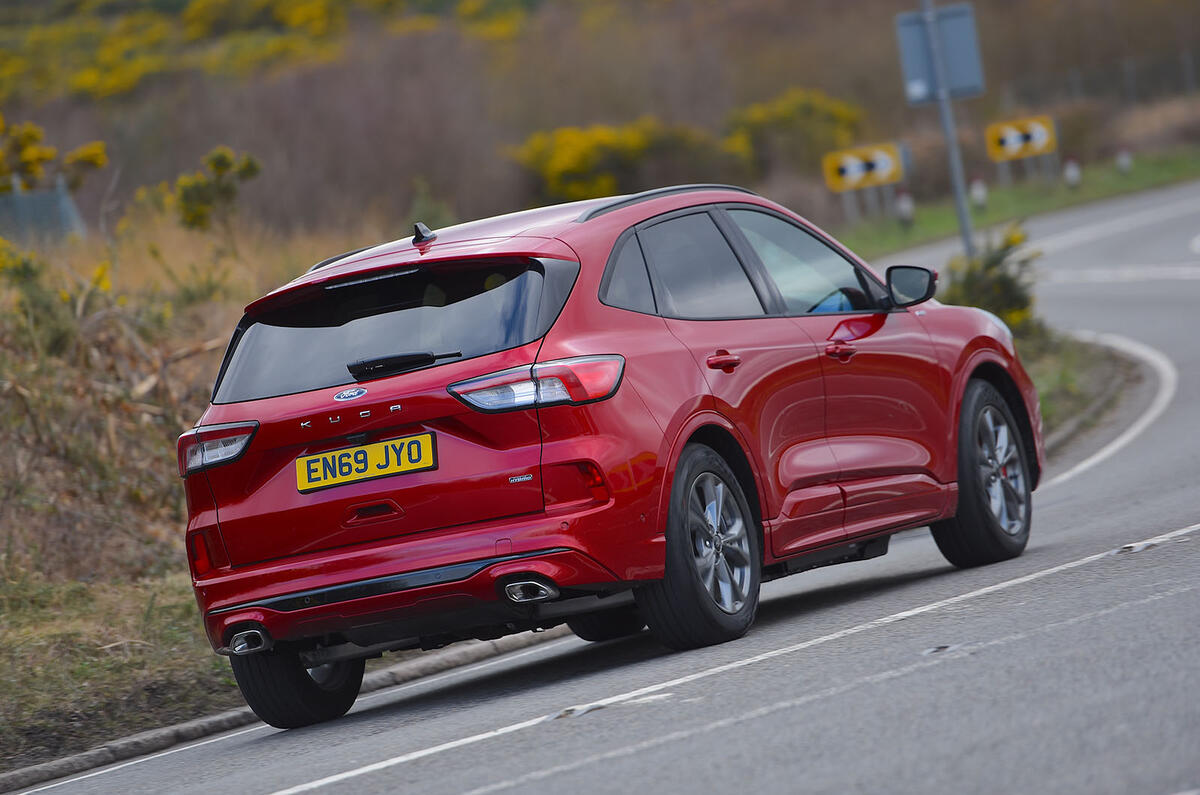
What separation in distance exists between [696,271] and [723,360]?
476 mm

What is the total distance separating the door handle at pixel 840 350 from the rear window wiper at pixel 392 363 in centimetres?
205

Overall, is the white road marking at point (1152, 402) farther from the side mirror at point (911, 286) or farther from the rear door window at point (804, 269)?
the rear door window at point (804, 269)

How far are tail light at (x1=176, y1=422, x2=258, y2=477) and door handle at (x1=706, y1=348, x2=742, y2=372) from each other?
178 cm

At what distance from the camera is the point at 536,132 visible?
53094 mm

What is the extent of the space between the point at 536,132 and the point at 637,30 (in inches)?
387

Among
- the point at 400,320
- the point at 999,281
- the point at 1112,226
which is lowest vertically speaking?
the point at 1112,226

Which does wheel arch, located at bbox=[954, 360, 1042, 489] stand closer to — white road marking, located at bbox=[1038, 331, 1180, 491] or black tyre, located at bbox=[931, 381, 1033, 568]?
black tyre, located at bbox=[931, 381, 1033, 568]

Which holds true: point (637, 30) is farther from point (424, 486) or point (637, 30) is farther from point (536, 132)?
point (424, 486)

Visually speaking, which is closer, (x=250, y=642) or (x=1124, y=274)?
(x=250, y=642)

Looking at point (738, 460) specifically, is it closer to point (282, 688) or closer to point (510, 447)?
point (510, 447)

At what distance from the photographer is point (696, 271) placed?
7.48 meters

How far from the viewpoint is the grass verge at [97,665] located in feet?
25.7

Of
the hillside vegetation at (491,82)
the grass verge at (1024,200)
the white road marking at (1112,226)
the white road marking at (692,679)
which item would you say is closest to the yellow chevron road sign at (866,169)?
the grass verge at (1024,200)

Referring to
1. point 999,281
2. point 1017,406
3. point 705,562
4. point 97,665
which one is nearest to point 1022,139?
point 999,281
